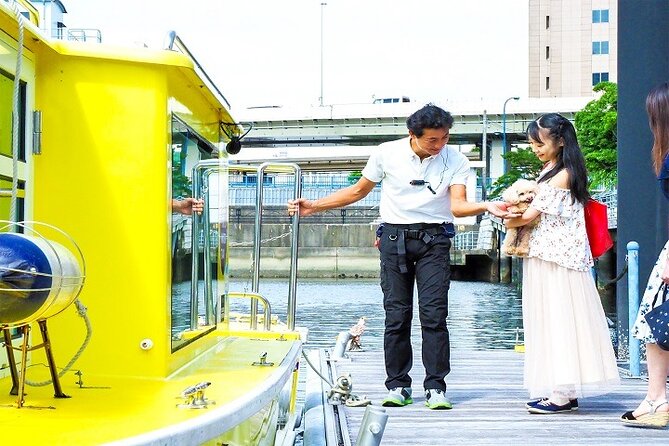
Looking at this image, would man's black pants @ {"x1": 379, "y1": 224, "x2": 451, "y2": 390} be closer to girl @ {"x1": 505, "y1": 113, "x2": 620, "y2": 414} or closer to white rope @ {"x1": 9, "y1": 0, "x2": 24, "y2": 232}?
girl @ {"x1": 505, "y1": 113, "x2": 620, "y2": 414}

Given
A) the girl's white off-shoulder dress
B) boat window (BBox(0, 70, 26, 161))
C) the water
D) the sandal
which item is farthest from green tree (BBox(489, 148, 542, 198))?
boat window (BBox(0, 70, 26, 161))

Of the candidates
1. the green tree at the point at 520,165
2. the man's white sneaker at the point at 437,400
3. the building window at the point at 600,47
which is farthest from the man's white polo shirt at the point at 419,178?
the building window at the point at 600,47

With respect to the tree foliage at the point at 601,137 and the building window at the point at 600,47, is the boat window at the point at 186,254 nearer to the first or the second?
the tree foliage at the point at 601,137

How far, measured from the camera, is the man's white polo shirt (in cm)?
557

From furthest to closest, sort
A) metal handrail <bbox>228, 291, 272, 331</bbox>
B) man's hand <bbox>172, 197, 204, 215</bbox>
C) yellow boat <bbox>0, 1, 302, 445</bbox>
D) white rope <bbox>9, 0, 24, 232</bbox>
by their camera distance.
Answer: metal handrail <bbox>228, 291, 272, 331</bbox> < man's hand <bbox>172, 197, 204, 215</bbox> < yellow boat <bbox>0, 1, 302, 445</bbox> < white rope <bbox>9, 0, 24, 232</bbox>

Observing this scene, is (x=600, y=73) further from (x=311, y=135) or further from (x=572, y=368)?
(x=572, y=368)

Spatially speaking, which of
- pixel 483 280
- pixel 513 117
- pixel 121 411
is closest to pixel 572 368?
pixel 121 411

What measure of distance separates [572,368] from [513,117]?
56025 mm

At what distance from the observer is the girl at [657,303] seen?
4789mm

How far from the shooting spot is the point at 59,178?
3926mm

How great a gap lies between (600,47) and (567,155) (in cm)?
7131

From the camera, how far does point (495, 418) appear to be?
5500 mm

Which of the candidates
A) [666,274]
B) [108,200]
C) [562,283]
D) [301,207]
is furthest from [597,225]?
[108,200]

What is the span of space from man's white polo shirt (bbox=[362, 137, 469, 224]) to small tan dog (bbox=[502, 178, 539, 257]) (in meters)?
0.29
